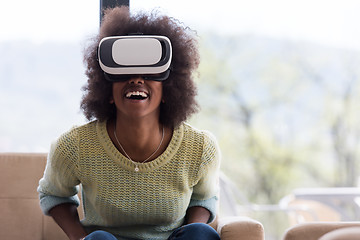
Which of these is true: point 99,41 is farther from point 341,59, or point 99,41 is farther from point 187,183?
point 341,59

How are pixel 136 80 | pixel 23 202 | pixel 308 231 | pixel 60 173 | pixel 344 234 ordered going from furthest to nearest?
1. pixel 23 202
2. pixel 60 173
3. pixel 136 80
4. pixel 308 231
5. pixel 344 234

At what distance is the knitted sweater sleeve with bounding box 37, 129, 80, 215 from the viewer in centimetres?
188

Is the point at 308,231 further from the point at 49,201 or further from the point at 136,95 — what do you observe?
the point at 49,201

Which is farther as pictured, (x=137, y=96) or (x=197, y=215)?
(x=197, y=215)

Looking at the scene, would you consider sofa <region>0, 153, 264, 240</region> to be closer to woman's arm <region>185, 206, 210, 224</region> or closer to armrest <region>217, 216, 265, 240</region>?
woman's arm <region>185, 206, 210, 224</region>

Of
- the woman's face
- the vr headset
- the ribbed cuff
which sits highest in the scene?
the vr headset

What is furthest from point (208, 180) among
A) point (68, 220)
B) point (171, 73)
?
point (68, 220)

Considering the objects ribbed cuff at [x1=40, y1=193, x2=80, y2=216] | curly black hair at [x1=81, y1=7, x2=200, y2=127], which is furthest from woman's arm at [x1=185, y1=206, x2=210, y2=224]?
ribbed cuff at [x1=40, y1=193, x2=80, y2=216]

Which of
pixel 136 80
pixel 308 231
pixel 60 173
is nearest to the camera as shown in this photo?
pixel 308 231

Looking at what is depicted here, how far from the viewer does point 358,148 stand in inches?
201

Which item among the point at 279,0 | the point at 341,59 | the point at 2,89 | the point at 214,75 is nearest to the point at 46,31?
the point at 2,89

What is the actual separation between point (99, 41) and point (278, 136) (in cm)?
329

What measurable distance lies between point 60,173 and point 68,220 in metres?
0.16

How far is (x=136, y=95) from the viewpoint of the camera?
70.9 inches
